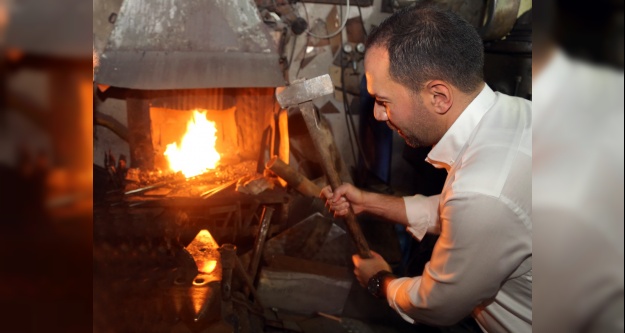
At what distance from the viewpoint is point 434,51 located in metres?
2.08

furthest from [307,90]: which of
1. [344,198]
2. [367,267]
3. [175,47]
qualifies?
[175,47]

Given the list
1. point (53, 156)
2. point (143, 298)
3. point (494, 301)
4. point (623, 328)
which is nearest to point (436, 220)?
point (494, 301)

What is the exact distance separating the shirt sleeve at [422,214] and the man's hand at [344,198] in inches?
11.1

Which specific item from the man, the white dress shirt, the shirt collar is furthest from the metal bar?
the shirt collar

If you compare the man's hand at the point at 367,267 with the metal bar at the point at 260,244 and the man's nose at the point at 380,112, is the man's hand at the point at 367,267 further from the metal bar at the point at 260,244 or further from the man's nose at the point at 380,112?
the metal bar at the point at 260,244

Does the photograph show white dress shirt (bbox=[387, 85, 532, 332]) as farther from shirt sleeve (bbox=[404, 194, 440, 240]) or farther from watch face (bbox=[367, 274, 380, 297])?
shirt sleeve (bbox=[404, 194, 440, 240])

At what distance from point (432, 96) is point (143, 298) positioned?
2.05 m

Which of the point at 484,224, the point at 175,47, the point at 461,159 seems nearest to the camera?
the point at 484,224

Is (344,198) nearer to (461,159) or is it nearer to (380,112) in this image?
(380,112)

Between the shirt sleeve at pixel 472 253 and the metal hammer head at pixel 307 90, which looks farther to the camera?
the metal hammer head at pixel 307 90

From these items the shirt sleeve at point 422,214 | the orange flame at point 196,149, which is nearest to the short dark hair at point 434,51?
the shirt sleeve at point 422,214

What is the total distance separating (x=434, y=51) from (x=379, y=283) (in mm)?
1205

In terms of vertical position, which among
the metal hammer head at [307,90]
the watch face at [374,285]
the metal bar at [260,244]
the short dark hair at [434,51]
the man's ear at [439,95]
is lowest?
the metal bar at [260,244]

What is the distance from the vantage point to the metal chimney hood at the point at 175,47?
4.84 metres
